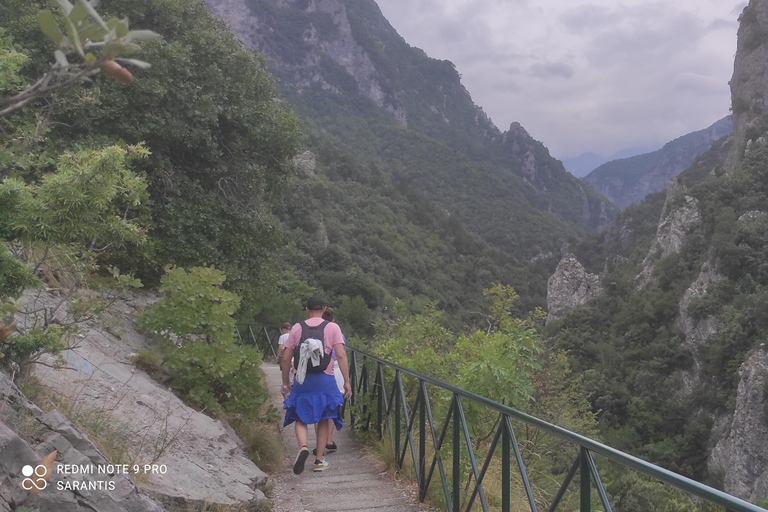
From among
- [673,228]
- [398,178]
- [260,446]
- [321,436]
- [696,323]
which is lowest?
[696,323]

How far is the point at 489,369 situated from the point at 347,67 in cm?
13973

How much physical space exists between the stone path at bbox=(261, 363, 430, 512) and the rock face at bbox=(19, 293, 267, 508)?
36cm

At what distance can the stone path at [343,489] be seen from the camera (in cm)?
432

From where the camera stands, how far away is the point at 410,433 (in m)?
4.84

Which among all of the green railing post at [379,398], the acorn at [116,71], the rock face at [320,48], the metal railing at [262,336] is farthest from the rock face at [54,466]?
the rock face at [320,48]

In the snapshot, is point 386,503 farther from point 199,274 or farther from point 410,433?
point 199,274

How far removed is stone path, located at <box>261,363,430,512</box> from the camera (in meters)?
4.32

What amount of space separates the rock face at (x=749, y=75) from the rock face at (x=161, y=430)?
54.3 m

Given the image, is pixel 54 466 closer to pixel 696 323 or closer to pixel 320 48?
pixel 696 323

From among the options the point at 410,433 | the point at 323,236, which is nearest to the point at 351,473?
the point at 410,433

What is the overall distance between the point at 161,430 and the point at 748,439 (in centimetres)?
2442

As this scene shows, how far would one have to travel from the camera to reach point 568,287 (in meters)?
52.0

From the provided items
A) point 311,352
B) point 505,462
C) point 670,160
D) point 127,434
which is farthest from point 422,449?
point 670,160

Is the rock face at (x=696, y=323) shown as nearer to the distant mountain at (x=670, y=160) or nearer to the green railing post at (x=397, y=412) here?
the green railing post at (x=397, y=412)
